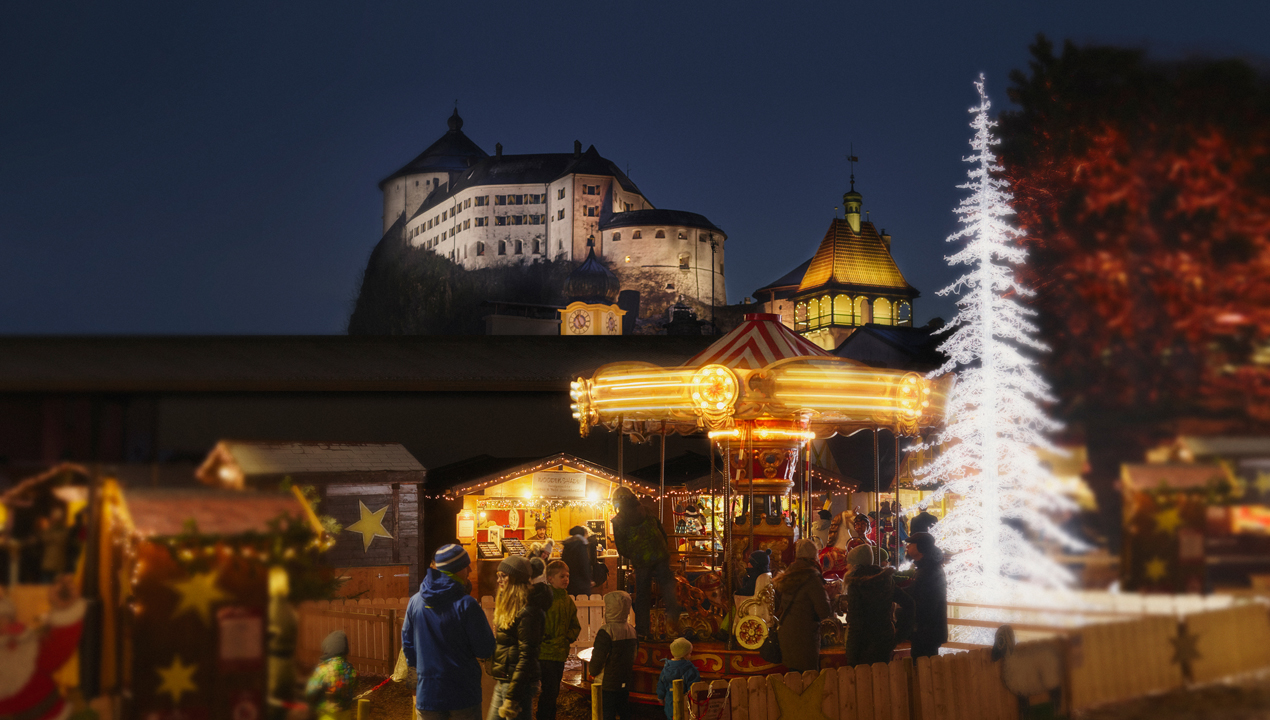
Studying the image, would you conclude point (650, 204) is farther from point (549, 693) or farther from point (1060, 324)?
point (1060, 324)

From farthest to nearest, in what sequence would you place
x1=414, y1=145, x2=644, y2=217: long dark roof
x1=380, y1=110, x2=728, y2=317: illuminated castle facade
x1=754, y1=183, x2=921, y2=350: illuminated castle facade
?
x1=414, y1=145, x2=644, y2=217: long dark roof → x1=380, y1=110, x2=728, y2=317: illuminated castle facade → x1=754, y1=183, x2=921, y2=350: illuminated castle facade

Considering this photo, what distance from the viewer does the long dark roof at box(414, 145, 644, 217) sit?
88000 mm

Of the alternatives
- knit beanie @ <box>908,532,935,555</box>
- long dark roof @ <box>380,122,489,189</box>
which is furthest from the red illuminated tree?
long dark roof @ <box>380,122,489,189</box>

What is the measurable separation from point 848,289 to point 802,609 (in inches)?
2379

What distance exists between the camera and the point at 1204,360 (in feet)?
4.03

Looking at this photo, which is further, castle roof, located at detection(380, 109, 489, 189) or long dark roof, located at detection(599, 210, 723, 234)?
castle roof, located at detection(380, 109, 489, 189)

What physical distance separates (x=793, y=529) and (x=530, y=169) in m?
80.7

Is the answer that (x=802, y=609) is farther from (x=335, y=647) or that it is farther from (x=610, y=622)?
(x=335, y=647)

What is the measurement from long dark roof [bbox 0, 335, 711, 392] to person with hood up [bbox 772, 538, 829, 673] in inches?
701

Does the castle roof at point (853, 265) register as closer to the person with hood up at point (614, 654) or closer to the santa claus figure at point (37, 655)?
the person with hood up at point (614, 654)

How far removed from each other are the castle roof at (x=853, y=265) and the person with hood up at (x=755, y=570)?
5806 cm

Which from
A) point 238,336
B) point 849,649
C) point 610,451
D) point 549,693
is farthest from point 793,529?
point 238,336

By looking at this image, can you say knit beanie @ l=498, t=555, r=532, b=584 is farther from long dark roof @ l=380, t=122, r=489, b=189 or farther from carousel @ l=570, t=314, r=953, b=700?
long dark roof @ l=380, t=122, r=489, b=189

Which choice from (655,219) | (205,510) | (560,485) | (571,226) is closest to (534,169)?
(571,226)
